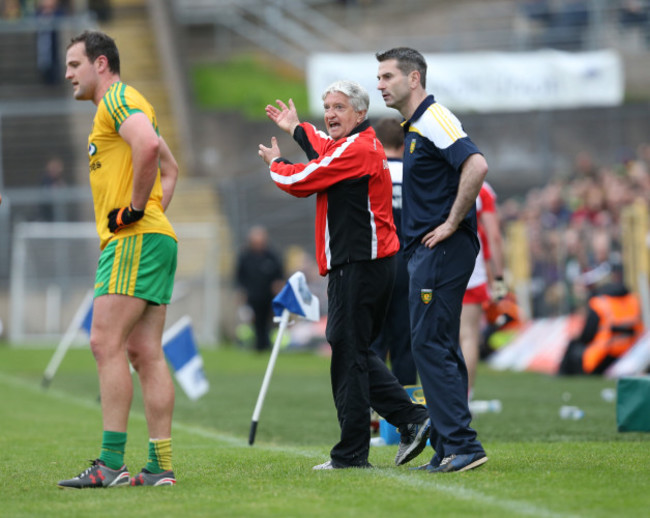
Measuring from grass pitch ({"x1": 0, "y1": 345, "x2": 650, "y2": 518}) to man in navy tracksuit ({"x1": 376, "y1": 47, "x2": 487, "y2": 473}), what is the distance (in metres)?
0.31

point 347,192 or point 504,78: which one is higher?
point 504,78

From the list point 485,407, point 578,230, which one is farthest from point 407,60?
point 578,230

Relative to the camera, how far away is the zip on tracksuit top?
25.3 feet

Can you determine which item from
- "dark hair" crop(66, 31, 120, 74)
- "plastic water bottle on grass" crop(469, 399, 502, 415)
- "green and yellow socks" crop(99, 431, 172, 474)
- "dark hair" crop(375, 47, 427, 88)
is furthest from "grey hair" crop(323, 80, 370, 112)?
"plastic water bottle on grass" crop(469, 399, 502, 415)

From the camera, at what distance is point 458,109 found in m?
29.3

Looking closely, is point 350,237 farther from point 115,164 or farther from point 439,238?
point 115,164

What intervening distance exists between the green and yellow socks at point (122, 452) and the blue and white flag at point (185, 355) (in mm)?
4437

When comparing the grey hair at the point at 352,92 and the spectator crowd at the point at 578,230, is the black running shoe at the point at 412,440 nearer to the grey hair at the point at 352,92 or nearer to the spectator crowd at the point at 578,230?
the grey hair at the point at 352,92

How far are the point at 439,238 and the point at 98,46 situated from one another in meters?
2.16

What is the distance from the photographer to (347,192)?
7.78 m

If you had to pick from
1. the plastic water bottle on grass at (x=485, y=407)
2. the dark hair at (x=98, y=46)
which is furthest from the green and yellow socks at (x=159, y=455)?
the plastic water bottle on grass at (x=485, y=407)

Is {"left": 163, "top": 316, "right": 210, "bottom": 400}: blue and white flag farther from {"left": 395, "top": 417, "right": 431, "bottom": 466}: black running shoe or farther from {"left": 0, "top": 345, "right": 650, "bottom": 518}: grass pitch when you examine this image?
{"left": 395, "top": 417, "right": 431, "bottom": 466}: black running shoe

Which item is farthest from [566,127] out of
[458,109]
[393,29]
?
[393,29]

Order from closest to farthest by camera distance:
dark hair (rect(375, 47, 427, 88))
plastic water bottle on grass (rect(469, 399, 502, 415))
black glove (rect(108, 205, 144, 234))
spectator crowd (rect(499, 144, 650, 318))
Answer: black glove (rect(108, 205, 144, 234))
dark hair (rect(375, 47, 427, 88))
plastic water bottle on grass (rect(469, 399, 502, 415))
spectator crowd (rect(499, 144, 650, 318))
